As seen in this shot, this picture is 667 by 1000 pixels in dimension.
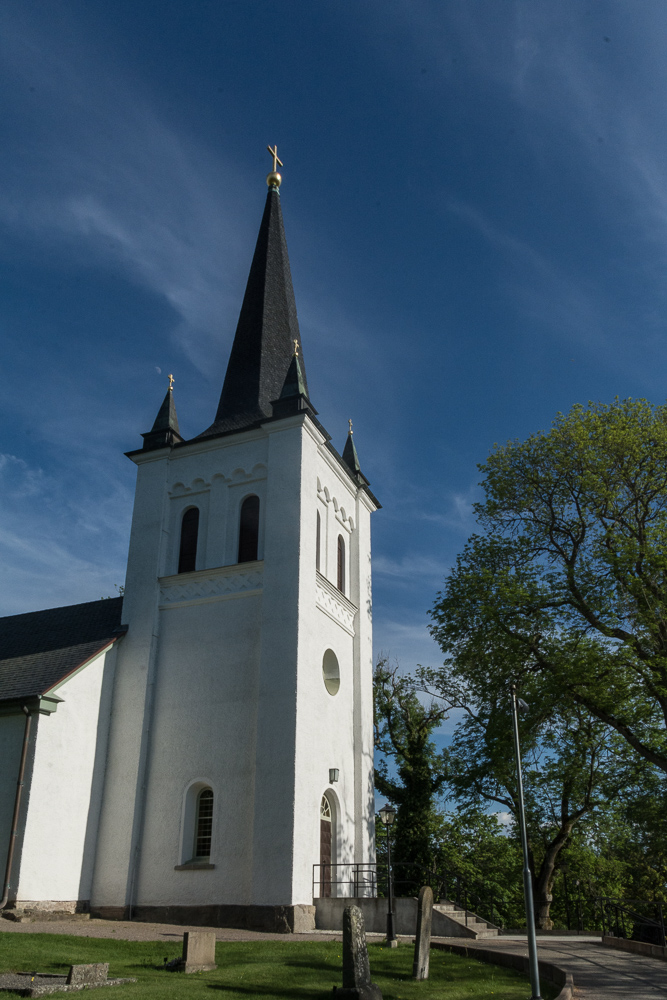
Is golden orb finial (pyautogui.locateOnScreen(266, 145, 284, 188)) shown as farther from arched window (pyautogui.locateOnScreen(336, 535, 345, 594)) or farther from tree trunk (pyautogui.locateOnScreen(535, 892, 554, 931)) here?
tree trunk (pyautogui.locateOnScreen(535, 892, 554, 931))

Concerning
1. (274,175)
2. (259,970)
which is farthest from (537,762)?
(274,175)

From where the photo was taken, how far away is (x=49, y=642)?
2209cm

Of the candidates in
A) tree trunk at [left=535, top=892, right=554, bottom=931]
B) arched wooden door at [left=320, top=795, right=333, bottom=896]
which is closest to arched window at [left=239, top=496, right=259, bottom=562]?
arched wooden door at [left=320, top=795, right=333, bottom=896]

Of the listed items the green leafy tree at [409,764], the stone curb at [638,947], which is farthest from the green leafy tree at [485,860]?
the stone curb at [638,947]

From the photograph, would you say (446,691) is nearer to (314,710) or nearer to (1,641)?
(314,710)

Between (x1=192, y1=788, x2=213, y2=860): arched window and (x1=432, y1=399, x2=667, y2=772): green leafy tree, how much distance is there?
8.16 m

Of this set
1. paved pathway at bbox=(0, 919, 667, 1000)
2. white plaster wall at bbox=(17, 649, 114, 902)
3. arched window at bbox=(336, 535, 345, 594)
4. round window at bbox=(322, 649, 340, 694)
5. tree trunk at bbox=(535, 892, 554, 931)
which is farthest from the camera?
arched window at bbox=(336, 535, 345, 594)

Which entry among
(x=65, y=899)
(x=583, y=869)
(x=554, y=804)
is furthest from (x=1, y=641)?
(x=583, y=869)

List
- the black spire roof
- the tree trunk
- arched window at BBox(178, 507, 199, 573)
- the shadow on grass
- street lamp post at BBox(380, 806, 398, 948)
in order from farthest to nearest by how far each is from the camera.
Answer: the black spire roof
the tree trunk
arched window at BBox(178, 507, 199, 573)
street lamp post at BBox(380, 806, 398, 948)
the shadow on grass

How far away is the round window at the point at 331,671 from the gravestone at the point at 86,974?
42.3 ft

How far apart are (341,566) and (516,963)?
45.6ft

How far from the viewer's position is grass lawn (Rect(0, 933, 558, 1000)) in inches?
374

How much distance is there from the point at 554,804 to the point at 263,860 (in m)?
12.6

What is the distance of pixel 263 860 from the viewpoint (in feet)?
56.2
